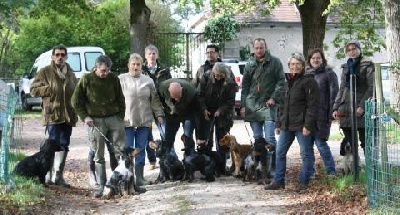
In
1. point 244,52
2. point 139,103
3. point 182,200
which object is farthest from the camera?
point 244,52

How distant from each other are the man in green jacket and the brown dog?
1.67 m

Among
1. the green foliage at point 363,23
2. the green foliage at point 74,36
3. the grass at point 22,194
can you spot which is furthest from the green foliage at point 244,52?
the grass at point 22,194

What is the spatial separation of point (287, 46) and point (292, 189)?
2579 cm

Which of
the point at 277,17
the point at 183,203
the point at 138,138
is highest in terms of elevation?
the point at 277,17

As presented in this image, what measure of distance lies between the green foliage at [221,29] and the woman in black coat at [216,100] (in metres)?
20.9

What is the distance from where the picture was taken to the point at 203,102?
9.70 m

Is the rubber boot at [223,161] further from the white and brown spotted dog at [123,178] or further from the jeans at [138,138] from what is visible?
the white and brown spotted dog at [123,178]

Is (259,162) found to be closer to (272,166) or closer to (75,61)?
(272,166)

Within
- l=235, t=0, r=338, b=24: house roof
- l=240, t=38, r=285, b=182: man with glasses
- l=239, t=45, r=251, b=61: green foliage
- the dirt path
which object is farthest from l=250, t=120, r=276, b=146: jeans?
l=235, t=0, r=338, b=24: house roof

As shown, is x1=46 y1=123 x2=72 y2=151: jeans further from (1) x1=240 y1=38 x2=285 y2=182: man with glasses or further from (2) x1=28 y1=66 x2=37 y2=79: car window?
(2) x1=28 y1=66 x2=37 y2=79: car window

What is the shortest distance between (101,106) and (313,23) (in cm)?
869

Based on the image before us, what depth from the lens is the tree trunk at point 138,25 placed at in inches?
756

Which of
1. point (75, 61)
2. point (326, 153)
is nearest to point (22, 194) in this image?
point (326, 153)

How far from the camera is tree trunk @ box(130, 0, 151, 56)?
1920 cm
